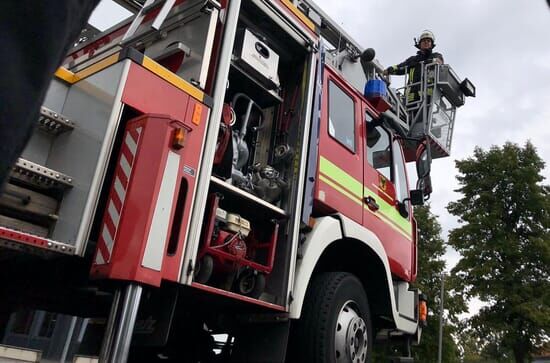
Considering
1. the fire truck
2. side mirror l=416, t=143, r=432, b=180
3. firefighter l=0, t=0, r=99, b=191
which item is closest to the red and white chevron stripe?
the fire truck

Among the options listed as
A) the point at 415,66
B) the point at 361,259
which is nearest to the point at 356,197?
the point at 361,259

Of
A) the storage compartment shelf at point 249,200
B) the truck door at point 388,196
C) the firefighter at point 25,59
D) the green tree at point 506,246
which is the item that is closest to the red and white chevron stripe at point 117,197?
the storage compartment shelf at point 249,200

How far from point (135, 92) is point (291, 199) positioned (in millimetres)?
1400

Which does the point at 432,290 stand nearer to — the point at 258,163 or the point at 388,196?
the point at 388,196

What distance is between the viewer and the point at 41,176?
8.96 ft

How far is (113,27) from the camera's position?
173 inches

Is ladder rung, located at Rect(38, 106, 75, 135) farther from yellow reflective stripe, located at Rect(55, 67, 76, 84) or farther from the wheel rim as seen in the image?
the wheel rim

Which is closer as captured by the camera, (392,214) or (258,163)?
(258,163)

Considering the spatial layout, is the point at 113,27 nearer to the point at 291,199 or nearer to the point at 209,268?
the point at 291,199

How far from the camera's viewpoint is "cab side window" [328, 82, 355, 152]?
460 centimetres

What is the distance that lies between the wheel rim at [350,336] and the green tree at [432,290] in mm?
16925

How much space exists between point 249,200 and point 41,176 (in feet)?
4.29

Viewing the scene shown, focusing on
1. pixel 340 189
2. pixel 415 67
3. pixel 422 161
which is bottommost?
pixel 340 189

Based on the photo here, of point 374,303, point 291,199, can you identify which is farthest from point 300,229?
point 374,303
